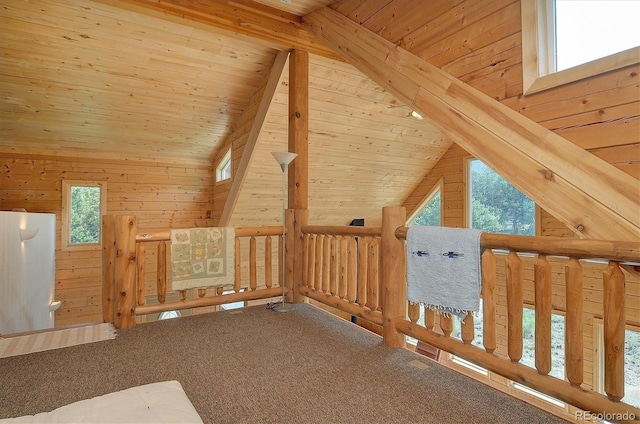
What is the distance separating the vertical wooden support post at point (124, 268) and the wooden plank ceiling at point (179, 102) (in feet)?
5.97

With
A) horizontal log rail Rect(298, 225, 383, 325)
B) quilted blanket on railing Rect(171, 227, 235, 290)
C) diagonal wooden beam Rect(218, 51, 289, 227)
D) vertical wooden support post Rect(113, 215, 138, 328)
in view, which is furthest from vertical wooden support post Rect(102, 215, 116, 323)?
diagonal wooden beam Rect(218, 51, 289, 227)

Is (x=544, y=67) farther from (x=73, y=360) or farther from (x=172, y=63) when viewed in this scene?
(x=172, y=63)

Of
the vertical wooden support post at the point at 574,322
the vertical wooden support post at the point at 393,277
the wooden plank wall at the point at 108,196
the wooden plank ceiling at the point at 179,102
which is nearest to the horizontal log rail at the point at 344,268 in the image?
the vertical wooden support post at the point at 393,277

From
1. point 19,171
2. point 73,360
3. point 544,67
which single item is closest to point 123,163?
point 19,171

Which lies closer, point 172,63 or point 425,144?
point 172,63

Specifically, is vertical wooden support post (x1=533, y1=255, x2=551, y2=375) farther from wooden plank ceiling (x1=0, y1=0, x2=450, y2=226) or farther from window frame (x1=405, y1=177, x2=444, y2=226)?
window frame (x1=405, y1=177, x2=444, y2=226)

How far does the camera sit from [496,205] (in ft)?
18.2

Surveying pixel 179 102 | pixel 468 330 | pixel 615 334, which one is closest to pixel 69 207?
pixel 179 102

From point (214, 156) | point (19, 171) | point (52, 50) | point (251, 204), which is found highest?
point (52, 50)

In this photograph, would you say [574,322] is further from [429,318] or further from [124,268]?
[124,268]

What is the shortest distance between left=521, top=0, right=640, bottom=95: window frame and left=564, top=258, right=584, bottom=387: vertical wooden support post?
2.88 ft

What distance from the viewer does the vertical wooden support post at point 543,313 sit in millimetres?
1598

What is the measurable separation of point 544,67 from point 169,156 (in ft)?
17.1

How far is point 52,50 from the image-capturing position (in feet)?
11.5
